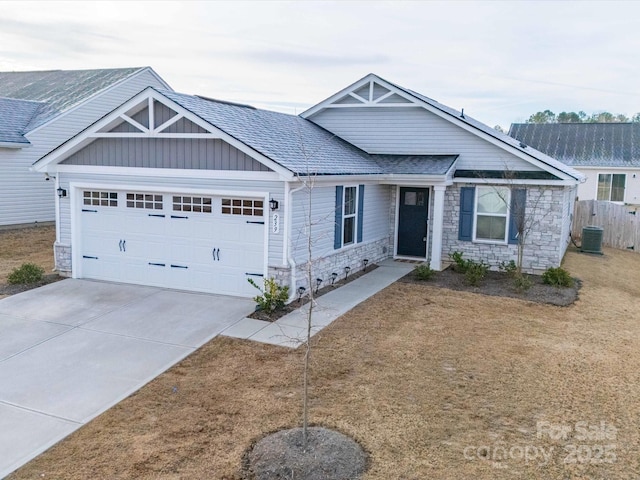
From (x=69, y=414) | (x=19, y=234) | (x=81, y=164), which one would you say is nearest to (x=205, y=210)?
(x=81, y=164)

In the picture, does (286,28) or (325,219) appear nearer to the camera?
(325,219)

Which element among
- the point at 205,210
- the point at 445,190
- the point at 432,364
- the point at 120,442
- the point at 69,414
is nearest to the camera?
the point at 120,442

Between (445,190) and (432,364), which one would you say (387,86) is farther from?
(432,364)

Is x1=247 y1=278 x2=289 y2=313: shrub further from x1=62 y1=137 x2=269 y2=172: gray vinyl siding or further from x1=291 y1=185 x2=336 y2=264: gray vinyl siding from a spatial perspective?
x1=62 y1=137 x2=269 y2=172: gray vinyl siding

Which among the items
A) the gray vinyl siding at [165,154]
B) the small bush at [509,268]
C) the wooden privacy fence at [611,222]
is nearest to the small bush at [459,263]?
the small bush at [509,268]

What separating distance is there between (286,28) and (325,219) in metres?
7.81

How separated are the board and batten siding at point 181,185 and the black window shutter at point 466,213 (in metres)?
6.49

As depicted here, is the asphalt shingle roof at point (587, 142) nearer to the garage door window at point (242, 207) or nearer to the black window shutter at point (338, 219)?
the black window shutter at point (338, 219)

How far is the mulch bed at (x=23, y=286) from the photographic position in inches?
458

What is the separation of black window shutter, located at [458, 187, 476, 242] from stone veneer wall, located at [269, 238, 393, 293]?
228cm

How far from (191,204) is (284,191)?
94.1 inches

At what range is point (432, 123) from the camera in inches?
614

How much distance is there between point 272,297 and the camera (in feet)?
33.6

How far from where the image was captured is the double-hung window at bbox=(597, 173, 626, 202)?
30141 mm
